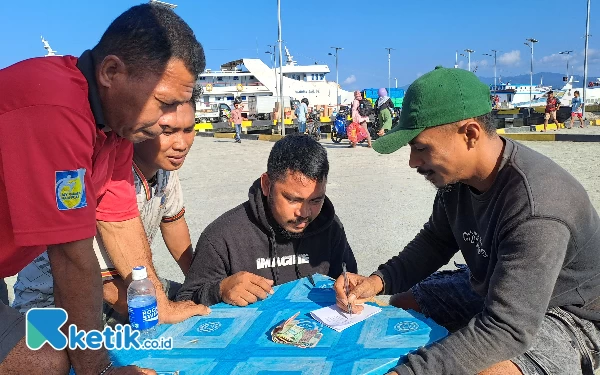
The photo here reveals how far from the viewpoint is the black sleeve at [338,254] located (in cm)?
292

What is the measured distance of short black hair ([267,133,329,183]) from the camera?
2604mm

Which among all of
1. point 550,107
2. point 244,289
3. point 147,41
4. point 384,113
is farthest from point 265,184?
point 550,107

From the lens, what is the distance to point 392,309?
83.1 inches

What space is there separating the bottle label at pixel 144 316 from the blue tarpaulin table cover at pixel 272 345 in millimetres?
59

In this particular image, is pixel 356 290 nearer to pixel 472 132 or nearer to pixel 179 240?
pixel 472 132

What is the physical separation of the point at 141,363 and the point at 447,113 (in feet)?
4.90

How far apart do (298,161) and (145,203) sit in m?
0.98

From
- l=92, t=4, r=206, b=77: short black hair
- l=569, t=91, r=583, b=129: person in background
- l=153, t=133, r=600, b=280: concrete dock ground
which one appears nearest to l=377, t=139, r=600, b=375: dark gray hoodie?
l=92, t=4, r=206, b=77: short black hair

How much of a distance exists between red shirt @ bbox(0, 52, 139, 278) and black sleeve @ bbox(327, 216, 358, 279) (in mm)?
1576

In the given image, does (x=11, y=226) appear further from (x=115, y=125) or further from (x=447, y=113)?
(x=447, y=113)

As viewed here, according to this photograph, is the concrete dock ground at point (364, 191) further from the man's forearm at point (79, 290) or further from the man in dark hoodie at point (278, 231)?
the man's forearm at point (79, 290)

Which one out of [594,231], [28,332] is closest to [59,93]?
[28,332]

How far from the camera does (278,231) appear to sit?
2775mm

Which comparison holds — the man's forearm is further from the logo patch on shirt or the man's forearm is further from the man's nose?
the man's nose
